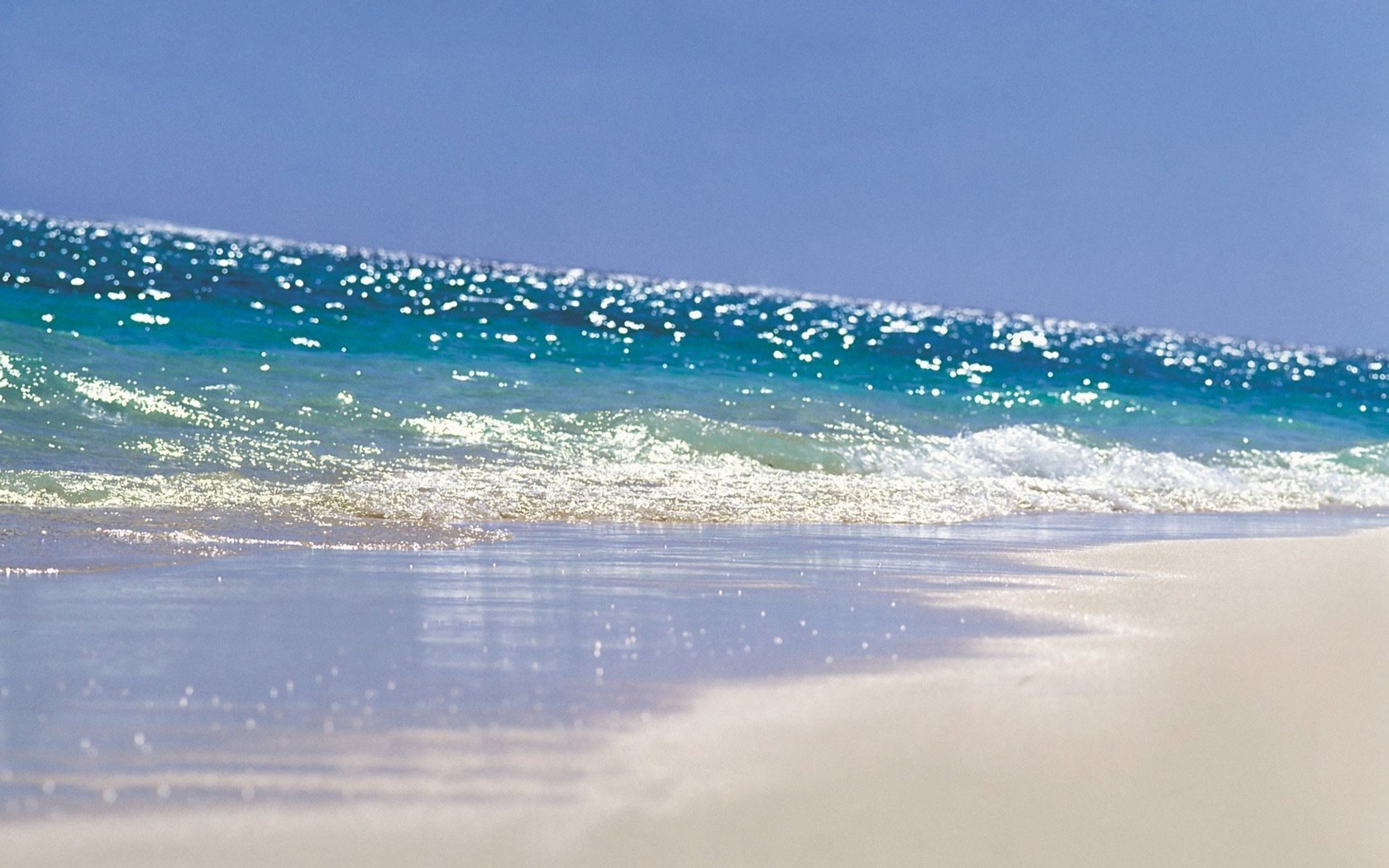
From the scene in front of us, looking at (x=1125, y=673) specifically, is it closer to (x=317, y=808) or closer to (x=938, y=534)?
(x=317, y=808)

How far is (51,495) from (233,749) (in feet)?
10.7

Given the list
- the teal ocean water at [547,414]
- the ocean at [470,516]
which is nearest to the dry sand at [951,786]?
the ocean at [470,516]

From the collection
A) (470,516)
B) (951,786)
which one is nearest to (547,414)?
(470,516)

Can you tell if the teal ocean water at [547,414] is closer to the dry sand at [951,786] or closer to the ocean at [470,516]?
the ocean at [470,516]

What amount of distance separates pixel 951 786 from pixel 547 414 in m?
6.96

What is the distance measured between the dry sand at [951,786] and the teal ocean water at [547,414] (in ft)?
7.91

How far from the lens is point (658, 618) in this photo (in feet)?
9.32

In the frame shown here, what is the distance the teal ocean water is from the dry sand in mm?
2409

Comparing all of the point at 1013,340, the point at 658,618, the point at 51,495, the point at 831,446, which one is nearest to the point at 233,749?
the point at 658,618

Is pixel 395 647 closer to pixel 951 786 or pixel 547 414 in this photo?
pixel 951 786

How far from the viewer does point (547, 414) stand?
8555 mm

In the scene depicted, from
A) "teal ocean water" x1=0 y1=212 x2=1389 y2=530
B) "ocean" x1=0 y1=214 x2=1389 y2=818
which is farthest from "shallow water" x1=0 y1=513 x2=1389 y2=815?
"teal ocean water" x1=0 y1=212 x2=1389 y2=530

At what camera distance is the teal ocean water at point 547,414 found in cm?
563

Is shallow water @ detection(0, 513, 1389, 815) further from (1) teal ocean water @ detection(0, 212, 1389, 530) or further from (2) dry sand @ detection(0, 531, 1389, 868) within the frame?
(1) teal ocean water @ detection(0, 212, 1389, 530)
